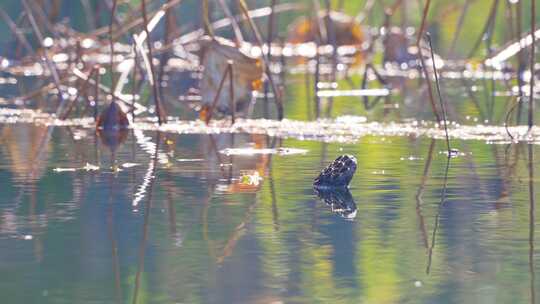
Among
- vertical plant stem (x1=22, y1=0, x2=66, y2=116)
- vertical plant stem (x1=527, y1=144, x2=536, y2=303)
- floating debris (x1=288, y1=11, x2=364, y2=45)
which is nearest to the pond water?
vertical plant stem (x1=527, y1=144, x2=536, y2=303)

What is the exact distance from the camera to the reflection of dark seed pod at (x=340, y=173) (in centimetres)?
640

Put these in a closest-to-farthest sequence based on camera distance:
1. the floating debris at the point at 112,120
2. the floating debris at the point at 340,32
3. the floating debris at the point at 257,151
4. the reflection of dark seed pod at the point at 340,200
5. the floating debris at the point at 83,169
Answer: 1. the reflection of dark seed pod at the point at 340,200
2. the floating debris at the point at 83,169
3. the floating debris at the point at 257,151
4. the floating debris at the point at 112,120
5. the floating debris at the point at 340,32

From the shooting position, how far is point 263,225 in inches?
215

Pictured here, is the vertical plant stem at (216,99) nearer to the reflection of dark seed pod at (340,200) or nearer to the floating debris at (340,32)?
the reflection of dark seed pod at (340,200)

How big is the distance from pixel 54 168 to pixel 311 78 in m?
7.09

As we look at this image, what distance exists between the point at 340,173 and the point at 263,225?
1.01 meters

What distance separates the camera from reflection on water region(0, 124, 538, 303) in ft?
14.3

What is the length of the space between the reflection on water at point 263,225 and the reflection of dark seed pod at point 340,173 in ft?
0.24

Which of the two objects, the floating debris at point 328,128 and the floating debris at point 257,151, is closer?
the floating debris at point 257,151

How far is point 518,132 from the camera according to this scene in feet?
28.5

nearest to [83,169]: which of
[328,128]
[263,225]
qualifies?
[263,225]

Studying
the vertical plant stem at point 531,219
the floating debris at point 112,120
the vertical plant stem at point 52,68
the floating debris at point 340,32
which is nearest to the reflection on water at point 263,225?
the vertical plant stem at point 531,219

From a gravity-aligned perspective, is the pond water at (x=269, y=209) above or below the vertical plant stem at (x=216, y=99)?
below

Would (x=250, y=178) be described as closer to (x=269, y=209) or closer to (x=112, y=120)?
(x=269, y=209)
